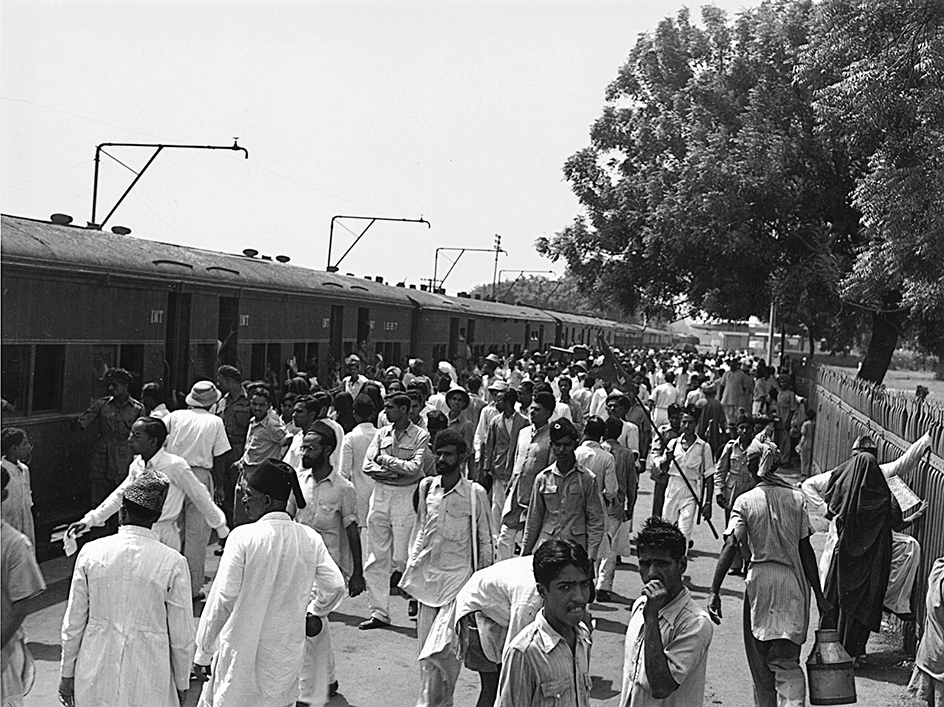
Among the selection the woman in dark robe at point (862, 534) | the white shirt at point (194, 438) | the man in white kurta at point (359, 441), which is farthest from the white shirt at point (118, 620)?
the woman in dark robe at point (862, 534)

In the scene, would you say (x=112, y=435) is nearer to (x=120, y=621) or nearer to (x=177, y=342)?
(x=177, y=342)

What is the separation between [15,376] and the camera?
9.76m

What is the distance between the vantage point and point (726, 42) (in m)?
26.8

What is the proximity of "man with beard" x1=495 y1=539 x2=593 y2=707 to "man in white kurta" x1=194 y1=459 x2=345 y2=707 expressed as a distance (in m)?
1.25

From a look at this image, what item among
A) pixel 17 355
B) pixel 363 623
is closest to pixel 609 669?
pixel 363 623

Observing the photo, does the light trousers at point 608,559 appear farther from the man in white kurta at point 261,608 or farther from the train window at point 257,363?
the train window at point 257,363

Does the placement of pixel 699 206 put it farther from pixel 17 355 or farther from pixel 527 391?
pixel 17 355

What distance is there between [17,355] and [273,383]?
601 centimetres

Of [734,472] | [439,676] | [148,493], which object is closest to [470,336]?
[734,472]

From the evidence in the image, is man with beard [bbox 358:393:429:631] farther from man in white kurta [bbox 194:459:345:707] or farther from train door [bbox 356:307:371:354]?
train door [bbox 356:307:371:354]

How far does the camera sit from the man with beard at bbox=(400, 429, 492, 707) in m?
6.32

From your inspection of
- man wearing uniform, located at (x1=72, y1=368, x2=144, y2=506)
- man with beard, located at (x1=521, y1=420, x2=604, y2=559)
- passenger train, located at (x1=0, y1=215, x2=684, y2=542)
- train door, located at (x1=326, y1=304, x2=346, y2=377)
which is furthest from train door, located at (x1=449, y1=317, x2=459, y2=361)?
man with beard, located at (x1=521, y1=420, x2=604, y2=559)

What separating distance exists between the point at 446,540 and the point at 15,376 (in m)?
5.10

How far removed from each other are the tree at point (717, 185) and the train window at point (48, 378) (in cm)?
1451
